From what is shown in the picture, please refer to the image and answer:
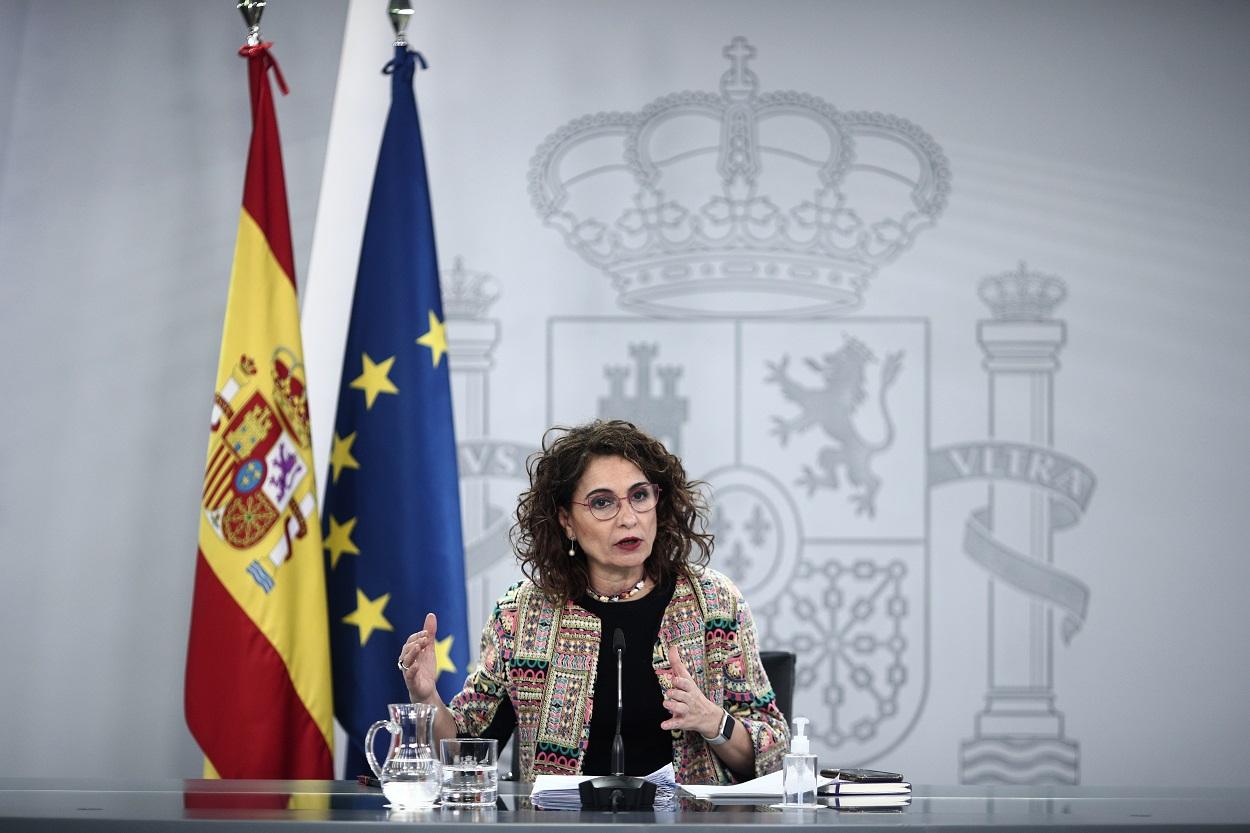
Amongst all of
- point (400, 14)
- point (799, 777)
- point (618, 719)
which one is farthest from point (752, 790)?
point (400, 14)

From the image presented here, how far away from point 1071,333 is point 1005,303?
196 mm

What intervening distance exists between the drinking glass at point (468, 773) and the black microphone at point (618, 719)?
0.31 m

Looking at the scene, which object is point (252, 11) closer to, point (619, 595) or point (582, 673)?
point (619, 595)

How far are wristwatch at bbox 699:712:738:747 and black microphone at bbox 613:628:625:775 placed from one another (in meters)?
0.15

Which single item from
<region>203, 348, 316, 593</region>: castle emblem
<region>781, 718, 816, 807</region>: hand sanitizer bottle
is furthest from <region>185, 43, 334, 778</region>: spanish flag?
<region>781, 718, 816, 807</region>: hand sanitizer bottle

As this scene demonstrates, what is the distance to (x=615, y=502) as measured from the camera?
2424 millimetres

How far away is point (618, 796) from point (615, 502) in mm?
718

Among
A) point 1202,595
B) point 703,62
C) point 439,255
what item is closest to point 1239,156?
point 1202,595

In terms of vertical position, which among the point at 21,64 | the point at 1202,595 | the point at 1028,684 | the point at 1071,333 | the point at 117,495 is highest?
the point at 21,64

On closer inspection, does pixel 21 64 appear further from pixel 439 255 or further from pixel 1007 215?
pixel 1007 215

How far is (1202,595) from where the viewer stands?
→ 3.43 m

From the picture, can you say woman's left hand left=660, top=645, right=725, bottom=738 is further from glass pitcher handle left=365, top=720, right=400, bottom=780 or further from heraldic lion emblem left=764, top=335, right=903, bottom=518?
heraldic lion emblem left=764, top=335, right=903, bottom=518

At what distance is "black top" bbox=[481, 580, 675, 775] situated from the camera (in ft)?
7.70
